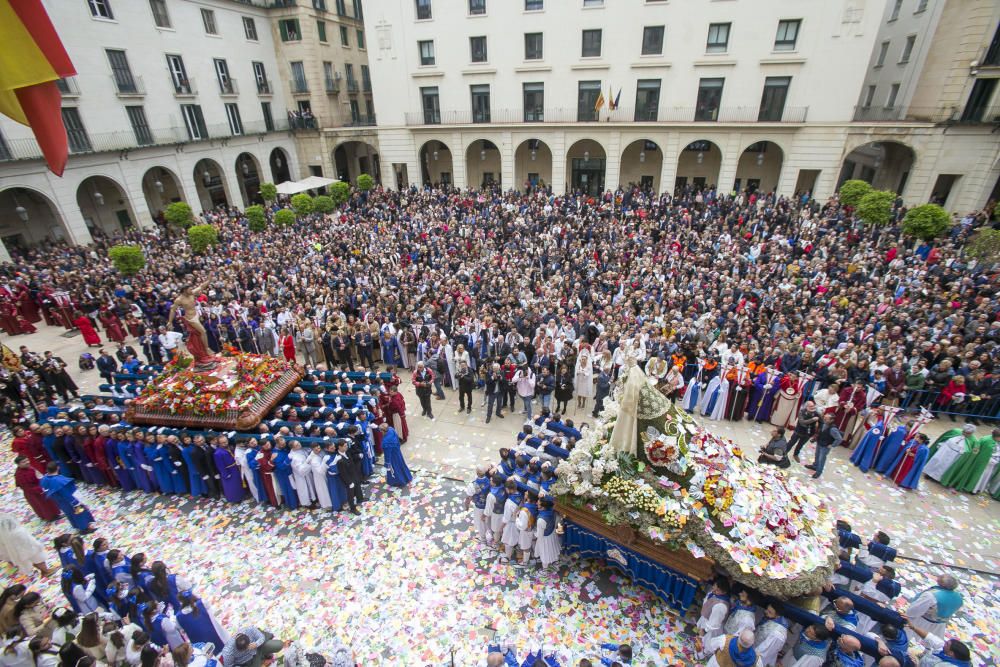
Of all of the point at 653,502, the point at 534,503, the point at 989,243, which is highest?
the point at 989,243

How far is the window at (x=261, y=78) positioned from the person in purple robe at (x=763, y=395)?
3784cm

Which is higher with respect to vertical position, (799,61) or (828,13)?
(828,13)

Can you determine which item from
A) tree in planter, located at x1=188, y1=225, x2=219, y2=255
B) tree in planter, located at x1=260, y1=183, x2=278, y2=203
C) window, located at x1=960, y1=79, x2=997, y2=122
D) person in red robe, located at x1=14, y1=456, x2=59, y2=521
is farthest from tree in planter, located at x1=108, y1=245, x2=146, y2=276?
window, located at x1=960, y1=79, x2=997, y2=122

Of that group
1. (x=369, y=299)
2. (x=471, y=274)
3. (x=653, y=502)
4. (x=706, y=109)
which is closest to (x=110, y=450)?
(x=369, y=299)

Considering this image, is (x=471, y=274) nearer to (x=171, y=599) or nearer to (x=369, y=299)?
(x=369, y=299)

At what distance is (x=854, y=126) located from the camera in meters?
24.5

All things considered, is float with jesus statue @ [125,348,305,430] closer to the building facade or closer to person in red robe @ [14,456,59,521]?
person in red robe @ [14,456,59,521]

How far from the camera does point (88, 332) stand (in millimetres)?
16281

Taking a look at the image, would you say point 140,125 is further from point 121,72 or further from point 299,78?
point 299,78

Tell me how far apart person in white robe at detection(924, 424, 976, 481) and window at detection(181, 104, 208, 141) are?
123 feet

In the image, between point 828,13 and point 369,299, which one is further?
point 828,13

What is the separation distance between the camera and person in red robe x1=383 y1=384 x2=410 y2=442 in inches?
420

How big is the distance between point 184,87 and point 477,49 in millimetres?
18182

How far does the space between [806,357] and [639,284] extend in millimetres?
6012
